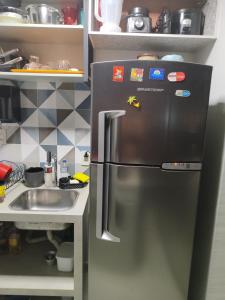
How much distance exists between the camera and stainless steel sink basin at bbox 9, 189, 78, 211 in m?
1.59

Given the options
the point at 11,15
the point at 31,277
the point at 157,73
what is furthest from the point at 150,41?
the point at 31,277

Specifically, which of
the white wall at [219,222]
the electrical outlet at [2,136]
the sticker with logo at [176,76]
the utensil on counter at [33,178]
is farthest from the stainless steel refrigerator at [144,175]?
the electrical outlet at [2,136]

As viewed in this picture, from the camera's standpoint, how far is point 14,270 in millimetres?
1426

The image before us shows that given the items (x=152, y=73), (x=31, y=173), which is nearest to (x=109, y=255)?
(x=31, y=173)

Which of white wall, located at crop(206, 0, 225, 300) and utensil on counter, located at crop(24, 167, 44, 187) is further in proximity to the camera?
utensil on counter, located at crop(24, 167, 44, 187)

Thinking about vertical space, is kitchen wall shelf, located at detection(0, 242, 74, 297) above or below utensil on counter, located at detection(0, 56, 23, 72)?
below

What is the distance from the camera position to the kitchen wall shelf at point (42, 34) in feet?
4.27

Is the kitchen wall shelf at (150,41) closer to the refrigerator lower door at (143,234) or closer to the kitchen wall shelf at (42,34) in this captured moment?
the kitchen wall shelf at (42,34)

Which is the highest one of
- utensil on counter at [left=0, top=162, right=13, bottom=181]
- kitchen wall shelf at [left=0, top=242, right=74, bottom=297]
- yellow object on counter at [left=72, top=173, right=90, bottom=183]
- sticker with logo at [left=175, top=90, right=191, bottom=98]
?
sticker with logo at [left=175, top=90, right=191, bottom=98]

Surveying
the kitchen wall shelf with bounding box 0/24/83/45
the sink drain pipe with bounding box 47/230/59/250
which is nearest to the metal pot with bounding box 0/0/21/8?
the kitchen wall shelf with bounding box 0/24/83/45

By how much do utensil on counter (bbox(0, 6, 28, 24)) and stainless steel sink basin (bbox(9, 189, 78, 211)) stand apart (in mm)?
1112

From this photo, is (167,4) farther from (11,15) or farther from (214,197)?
(214,197)

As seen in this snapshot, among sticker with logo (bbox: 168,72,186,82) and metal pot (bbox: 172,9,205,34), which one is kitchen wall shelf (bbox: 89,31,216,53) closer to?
metal pot (bbox: 172,9,205,34)

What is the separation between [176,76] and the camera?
104 centimetres
